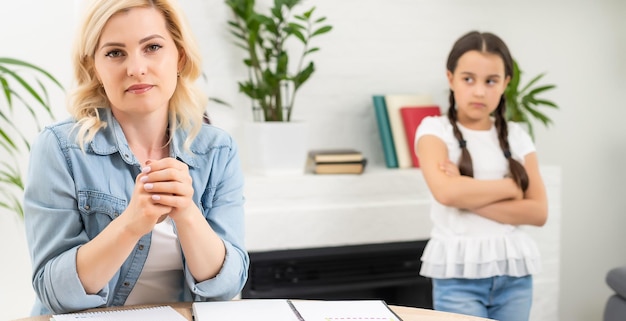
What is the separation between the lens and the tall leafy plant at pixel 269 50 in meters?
2.71

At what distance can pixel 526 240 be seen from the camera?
7.24 ft

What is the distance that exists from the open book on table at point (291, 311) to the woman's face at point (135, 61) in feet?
1.31

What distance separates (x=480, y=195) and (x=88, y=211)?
3.73 feet

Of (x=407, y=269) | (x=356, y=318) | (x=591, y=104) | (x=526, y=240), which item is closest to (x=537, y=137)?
(x=591, y=104)

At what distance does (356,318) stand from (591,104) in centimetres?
267

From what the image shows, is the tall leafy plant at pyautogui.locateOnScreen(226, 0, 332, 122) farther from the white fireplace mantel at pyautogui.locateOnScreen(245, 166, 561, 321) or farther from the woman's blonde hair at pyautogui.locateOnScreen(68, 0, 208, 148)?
the woman's blonde hair at pyautogui.locateOnScreen(68, 0, 208, 148)

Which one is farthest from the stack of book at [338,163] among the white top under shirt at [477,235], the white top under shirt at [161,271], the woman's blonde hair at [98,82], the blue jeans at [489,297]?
the white top under shirt at [161,271]

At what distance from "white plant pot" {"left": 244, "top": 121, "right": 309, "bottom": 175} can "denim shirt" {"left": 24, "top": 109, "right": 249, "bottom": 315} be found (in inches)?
46.8

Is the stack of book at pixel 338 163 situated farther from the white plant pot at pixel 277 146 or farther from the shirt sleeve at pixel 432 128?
the shirt sleeve at pixel 432 128

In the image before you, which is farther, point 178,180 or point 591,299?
point 591,299

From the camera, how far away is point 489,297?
83.8 inches

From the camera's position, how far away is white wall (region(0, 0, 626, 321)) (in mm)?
2588

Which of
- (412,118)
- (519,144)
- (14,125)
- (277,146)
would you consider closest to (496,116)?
(519,144)

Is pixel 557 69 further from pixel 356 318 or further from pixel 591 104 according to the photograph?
pixel 356 318
